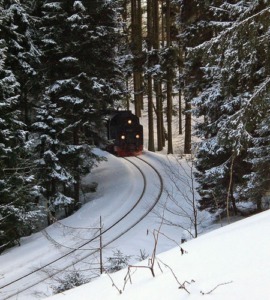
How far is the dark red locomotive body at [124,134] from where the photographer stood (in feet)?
95.6

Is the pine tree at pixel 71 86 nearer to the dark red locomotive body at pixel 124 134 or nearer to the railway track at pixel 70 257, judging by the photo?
→ the railway track at pixel 70 257

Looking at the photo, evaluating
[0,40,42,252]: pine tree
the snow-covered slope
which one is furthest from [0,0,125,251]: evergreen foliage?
the snow-covered slope

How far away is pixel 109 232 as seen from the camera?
16219mm

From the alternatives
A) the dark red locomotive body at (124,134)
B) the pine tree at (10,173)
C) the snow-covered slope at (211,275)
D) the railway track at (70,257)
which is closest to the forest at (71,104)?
the pine tree at (10,173)

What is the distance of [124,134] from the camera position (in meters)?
28.8

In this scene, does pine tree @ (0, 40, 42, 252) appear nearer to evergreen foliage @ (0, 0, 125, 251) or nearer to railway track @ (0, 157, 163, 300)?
evergreen foliage @ (0, 0, 125, 251)

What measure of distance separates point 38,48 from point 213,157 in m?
11.3

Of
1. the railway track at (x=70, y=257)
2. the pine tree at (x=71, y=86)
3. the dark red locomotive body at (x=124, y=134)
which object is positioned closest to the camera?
the railway track at (x=70, y=257)

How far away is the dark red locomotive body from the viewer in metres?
29.1

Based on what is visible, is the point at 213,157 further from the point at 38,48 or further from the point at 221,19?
the point at 38,48

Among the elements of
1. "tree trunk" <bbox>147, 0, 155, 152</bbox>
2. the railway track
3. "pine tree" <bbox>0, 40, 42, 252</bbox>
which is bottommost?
the railway track

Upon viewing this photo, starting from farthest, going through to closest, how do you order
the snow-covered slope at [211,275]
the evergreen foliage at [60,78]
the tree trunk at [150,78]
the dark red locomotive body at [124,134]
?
1. the tree trunk at [150,78]
2. the dark red locomotive body at [124,134]
3. the evergreen foliage at [60,78]
4. the snow-covered slope at [211,275]

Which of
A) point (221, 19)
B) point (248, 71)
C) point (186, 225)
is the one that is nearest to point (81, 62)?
point (221, 19)

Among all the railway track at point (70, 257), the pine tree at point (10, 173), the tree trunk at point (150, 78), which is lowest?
the railway track at point (70, 257)
